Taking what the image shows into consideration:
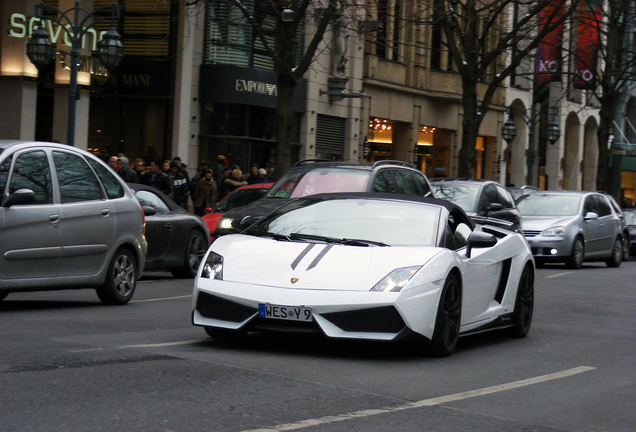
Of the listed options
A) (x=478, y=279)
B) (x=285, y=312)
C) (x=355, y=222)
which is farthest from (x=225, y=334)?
(x=478, y=279)

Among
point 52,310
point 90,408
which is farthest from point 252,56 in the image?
point 90,408

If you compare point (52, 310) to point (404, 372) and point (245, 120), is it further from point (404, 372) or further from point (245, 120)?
point (245, 120)

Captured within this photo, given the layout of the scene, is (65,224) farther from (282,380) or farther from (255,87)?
(255,87)

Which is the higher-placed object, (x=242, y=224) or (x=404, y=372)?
(x=242, y=224)

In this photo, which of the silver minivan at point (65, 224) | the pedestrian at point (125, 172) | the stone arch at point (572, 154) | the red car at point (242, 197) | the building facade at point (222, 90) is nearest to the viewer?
the silver minivan at point (65, 224)

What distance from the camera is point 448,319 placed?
8117mm

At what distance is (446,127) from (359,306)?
4145cm

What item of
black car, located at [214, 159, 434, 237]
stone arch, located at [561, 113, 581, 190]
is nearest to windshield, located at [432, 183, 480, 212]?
black car, located at [214, 159, 434, 237]

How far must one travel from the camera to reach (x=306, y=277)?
302 inches

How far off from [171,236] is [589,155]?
191 feet

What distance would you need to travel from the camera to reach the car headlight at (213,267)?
795 cm

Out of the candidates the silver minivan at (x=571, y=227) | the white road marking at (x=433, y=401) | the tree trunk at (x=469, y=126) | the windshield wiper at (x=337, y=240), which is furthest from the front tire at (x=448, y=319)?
the tree trunk at (x=469, y=126)

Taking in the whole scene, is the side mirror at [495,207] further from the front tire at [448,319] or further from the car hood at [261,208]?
the front tire at [448,319]

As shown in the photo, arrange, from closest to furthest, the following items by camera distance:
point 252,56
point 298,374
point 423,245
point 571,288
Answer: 1. point 298,374
2. point 423,245
3. point 571,288
4. point 252,56
